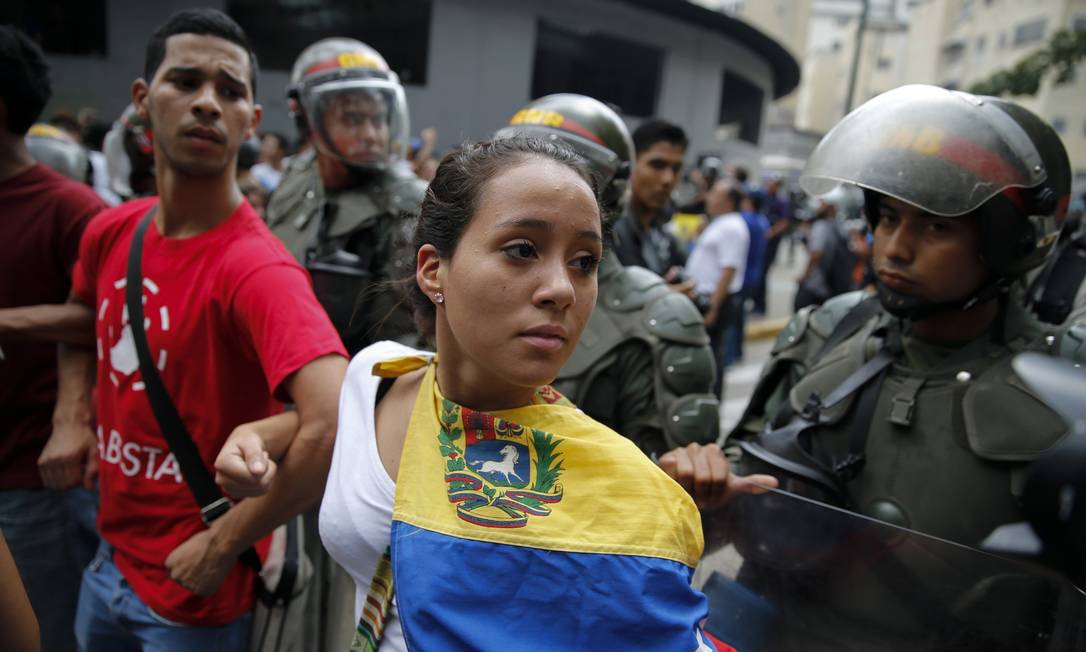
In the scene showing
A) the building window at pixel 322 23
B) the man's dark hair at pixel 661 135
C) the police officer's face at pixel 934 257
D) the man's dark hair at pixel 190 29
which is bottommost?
the police officer's face at pixel 934 257

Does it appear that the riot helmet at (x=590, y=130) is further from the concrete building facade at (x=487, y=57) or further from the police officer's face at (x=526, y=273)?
the concrete building facade at (x=487, y=57)

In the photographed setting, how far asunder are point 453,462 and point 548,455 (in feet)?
0.52

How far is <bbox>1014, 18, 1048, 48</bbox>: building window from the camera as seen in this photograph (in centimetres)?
3122

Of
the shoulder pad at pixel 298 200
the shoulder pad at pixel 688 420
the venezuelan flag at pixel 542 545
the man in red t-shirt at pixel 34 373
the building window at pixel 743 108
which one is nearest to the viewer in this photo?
the venezuelan flag at pixel 542 545

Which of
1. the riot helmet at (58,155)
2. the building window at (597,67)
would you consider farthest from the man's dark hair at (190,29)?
the building window at (597,67)

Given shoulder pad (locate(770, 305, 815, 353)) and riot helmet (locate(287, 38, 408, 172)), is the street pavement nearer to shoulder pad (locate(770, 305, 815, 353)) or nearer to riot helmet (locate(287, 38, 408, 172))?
shoulder pad (locate(770, 305, 815, 353))

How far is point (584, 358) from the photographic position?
2.25 meters

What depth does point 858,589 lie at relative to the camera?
1.57 m

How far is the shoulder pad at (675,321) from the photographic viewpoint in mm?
2264

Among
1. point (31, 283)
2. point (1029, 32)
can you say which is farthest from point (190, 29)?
point (1029, 32)

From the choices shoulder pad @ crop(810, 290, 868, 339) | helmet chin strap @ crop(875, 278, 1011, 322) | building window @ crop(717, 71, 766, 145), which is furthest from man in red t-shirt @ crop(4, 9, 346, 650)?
building window @ crop(717, 71, 766, 145)

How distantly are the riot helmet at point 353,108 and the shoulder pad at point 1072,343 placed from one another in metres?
2.71

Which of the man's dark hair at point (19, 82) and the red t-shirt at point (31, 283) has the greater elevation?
the man's dark hair at point (19, 82)

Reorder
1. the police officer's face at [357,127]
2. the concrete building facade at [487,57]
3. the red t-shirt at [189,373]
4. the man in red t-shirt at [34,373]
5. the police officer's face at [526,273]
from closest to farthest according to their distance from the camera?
the police officer's face at [526,273] < the red t-shirt at [189,373] < the man in red t-shirt at [34,373] < the police officer's face at [357,127] < the concrete building facade at [487,57]
